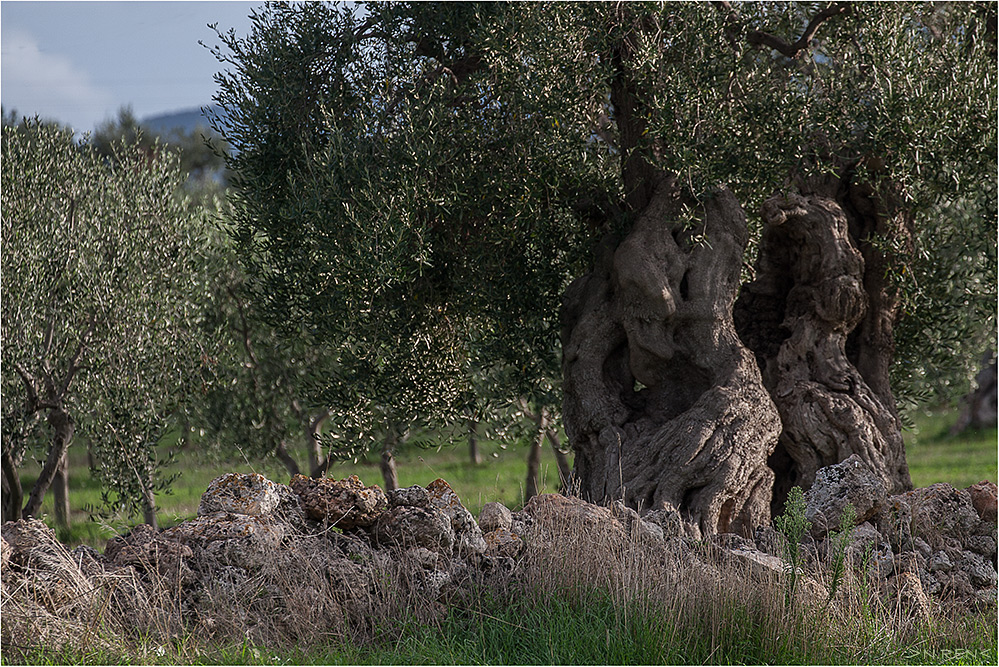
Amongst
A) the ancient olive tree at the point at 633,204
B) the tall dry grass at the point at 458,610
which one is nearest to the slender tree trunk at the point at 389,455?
the ancient olive tree at the point at 633,204

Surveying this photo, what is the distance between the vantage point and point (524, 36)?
1048 cm

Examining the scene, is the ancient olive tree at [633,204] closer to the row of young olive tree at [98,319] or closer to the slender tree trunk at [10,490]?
the row of young olive tree at [98,319]

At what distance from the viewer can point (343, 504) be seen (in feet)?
28.2

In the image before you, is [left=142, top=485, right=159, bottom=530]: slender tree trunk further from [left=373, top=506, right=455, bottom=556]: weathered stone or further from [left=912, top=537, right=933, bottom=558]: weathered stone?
[left=912, top=537, right=933, bottom=558]: weathered stone

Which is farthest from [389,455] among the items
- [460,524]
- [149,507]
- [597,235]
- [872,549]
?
[872,549]

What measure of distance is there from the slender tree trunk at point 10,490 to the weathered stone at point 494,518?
8251 mm

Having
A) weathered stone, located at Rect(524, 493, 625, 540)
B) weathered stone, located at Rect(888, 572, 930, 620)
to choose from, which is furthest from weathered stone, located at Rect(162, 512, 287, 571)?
weathered stone, located at Rect(888, 572, 930, 620)

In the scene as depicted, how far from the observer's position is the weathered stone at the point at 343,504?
8586 millimetres

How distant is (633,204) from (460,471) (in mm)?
17276

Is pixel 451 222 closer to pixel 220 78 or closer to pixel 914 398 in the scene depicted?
pixel 220 78

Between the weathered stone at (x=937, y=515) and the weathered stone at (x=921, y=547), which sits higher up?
the weathered stone at (x=937, y=515)

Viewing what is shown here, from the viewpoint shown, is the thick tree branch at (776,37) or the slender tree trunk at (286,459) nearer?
the thick tree branch at (776,37)

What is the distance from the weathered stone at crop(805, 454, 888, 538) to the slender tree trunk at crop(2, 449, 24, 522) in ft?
36.9

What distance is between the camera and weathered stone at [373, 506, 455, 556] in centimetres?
843
